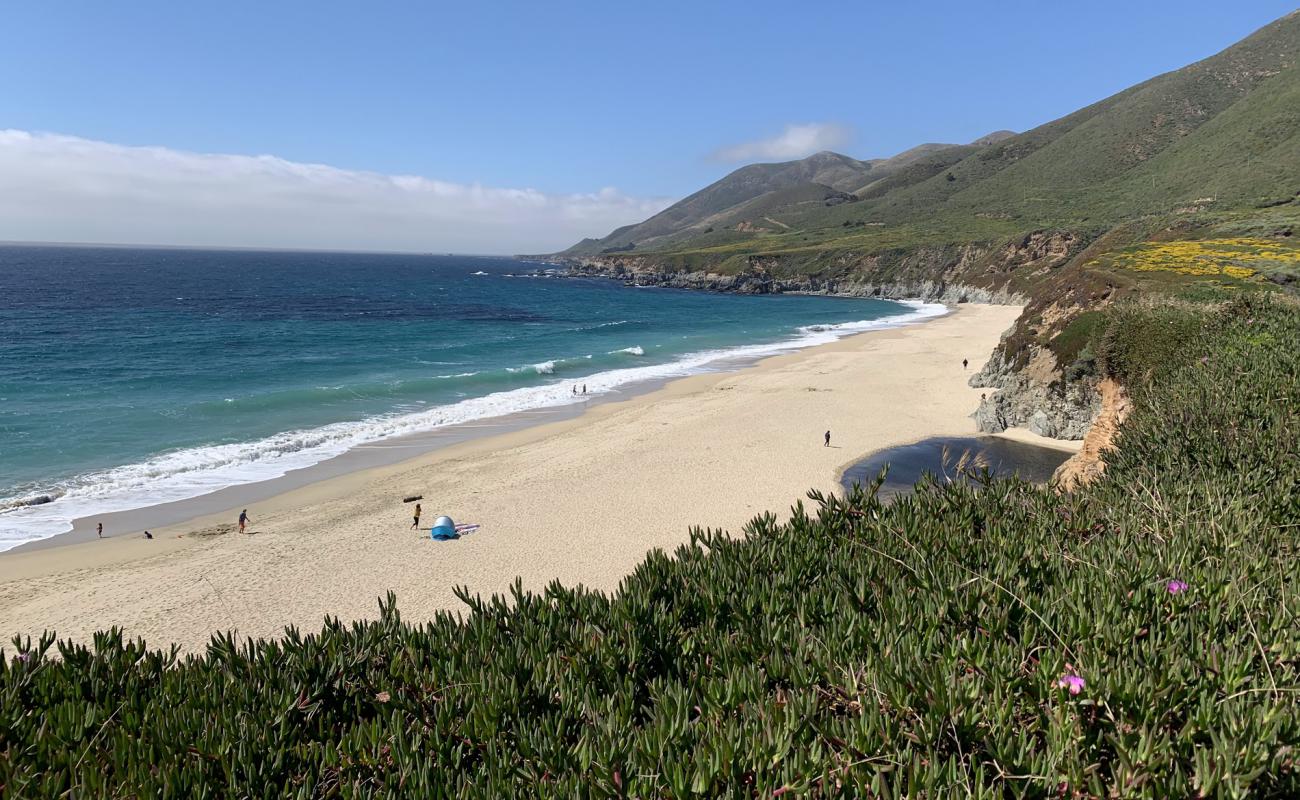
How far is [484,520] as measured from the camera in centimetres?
1841

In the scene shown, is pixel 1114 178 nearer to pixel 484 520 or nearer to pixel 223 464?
pixel 484 520

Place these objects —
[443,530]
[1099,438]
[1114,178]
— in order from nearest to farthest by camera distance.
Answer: [1099,438], [443,530], [1114,178]

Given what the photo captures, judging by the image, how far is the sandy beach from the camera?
1373 centimetres

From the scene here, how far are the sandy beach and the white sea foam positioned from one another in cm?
262

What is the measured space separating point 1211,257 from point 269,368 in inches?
1941

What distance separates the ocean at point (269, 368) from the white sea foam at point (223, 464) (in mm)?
87

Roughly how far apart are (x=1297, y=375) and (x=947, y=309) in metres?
74.7

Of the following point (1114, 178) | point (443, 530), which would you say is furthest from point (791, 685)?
point (1114, 178)

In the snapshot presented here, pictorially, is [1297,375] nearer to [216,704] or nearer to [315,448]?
[216,704]

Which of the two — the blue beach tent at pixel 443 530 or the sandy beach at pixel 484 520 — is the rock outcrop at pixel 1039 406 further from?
the blue beach tent at pixel 443 530

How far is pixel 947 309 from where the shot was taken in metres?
80.1

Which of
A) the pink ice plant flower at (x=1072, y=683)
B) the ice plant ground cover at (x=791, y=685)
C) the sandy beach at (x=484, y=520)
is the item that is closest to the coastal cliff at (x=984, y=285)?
the sandy beach at (x=484, y=520)

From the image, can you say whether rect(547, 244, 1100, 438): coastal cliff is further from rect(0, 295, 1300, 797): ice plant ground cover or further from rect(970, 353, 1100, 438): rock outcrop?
rect(0, 295, 1300, 797): ice plant ground cover

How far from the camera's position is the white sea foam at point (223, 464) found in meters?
18.7
